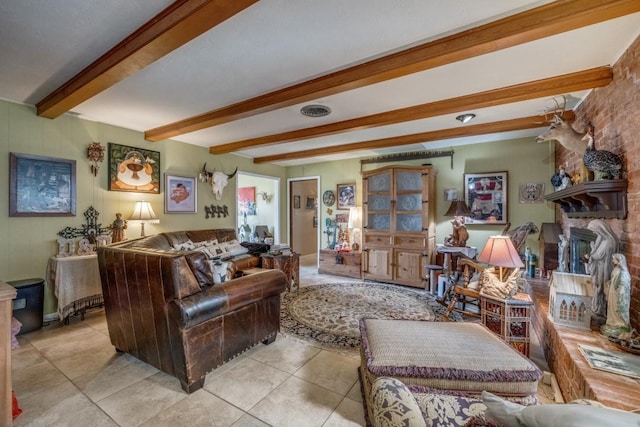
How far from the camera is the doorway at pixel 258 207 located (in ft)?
21.1

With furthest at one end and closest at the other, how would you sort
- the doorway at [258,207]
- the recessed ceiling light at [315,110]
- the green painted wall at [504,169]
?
1. the doorway at [258,207]
2. the green painted wall at [504,169]
3. the recessed ceiling light at [315,110]

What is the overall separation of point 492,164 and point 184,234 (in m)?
4.88

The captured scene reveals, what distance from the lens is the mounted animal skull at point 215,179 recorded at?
469 centimetres

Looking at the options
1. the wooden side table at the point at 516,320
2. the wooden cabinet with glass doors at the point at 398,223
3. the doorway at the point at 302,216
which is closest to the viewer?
the wooden side table at the point at 516,320

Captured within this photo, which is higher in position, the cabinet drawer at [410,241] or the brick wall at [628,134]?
the brick wall at [628,134]

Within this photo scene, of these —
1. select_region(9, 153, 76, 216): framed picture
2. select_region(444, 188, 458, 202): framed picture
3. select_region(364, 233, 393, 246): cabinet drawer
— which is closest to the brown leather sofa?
select_region(9, 153, 76, 216): framed picture

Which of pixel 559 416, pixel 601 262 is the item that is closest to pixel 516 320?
pixel 601 262

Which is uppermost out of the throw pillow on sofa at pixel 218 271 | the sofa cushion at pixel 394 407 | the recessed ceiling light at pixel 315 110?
the recessed ceiling light at pixel 315 110

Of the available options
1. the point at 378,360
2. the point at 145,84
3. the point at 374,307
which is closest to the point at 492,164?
the point at 374,307

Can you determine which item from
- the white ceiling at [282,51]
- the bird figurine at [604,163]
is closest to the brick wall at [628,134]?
the bird figurine at [604,163]

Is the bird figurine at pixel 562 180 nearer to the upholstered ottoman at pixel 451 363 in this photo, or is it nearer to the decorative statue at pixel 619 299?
the decorative statue at pixel 619 299

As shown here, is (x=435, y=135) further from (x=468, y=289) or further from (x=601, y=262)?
(x=601, y=262)

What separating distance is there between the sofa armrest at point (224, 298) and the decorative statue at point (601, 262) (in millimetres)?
2485

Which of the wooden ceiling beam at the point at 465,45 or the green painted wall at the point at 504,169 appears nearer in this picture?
the wooden ceiling beam at the point at 465,45
